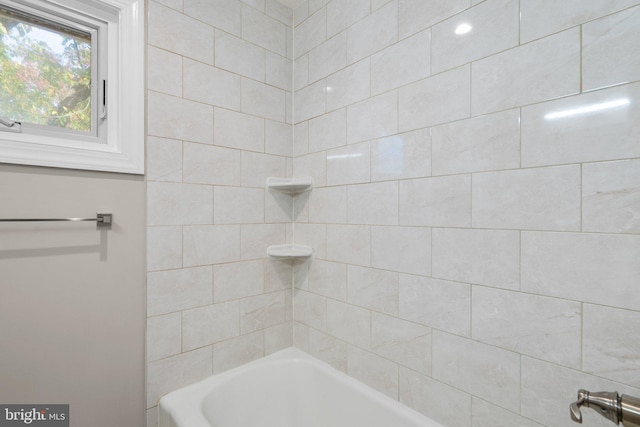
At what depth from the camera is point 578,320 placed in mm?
800

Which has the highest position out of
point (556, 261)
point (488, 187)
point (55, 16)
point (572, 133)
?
point (55, 16)

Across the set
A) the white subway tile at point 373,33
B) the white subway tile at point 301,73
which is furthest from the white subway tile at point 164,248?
the white subway tile at point 373,33

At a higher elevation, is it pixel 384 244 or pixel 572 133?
pixel 572 133

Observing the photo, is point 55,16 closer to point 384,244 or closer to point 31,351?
point 31,351

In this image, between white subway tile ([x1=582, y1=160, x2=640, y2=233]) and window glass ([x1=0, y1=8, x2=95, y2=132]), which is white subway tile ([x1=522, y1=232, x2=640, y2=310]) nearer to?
white subway tile ([x1=582, y1=160, x2=640, y2=233])

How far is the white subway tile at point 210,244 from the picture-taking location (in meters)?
1.32

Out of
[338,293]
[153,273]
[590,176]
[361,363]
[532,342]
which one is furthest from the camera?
[338,293]

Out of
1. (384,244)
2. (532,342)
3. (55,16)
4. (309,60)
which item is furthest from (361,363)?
(55,16)

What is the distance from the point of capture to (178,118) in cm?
129

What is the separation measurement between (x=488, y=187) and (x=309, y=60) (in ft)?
3.88

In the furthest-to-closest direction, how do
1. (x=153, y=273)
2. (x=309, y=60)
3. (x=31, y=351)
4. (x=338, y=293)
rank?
(x=309, y=60) → (x=338, y=293) → (x=153, y=273) → (x=31, y=351)

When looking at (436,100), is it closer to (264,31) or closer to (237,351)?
(264,31)

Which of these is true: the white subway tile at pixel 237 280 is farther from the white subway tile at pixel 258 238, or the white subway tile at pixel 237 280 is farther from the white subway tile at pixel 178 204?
the white subway tile at pixel 178 204

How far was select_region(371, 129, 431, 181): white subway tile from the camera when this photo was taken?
3.70 ft
